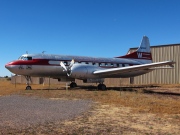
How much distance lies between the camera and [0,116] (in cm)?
918

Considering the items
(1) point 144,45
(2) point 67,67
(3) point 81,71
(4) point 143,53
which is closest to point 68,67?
(2) point 67,67

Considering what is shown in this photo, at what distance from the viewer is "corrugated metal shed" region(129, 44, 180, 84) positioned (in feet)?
123

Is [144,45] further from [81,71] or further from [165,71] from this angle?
[81,71]

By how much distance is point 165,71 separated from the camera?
3884 centimetres

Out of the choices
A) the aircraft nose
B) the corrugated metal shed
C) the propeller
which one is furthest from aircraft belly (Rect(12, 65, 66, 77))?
the corrugated metal shed

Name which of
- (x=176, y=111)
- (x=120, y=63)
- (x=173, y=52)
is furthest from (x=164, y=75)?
(x=176, y=111)

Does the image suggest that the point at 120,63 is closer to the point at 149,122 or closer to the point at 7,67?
the point at 7,67

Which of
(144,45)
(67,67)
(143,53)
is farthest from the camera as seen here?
(144,45)

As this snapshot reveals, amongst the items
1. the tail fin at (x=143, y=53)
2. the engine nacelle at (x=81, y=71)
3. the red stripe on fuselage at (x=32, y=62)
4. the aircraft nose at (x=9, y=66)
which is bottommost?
the engine nacelle at (x=81, y=71)

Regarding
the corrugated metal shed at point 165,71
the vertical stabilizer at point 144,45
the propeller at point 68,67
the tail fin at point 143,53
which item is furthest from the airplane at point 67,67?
the corrugated metal shed at point 165,71

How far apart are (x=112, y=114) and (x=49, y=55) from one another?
17.5 meters

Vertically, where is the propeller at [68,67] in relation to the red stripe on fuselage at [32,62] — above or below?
below

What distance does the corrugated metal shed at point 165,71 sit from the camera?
37.5 meters

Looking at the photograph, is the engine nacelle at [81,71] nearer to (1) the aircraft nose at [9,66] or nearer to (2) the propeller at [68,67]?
(2) the propeller at [68,67]
